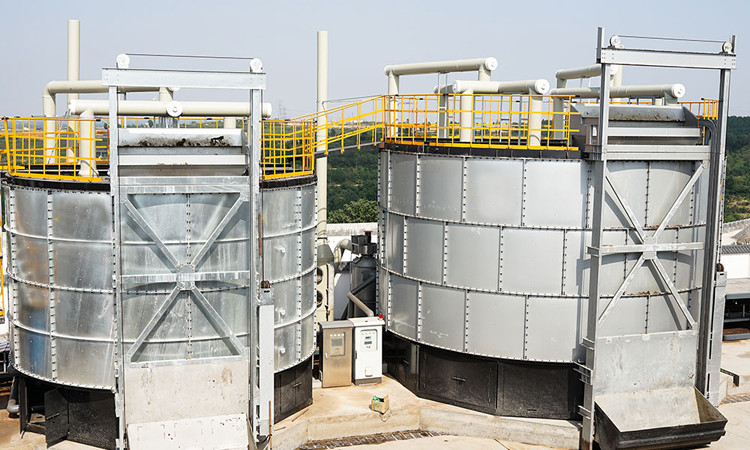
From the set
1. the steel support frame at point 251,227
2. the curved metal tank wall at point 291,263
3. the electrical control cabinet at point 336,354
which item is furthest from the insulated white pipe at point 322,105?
the steel support frame at point 251,227

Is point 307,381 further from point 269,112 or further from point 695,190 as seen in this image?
point 695,190

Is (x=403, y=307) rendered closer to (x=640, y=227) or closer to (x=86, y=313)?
(x=640, y=227)

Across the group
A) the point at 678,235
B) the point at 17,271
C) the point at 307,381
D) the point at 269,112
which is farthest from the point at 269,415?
the point at 678,235

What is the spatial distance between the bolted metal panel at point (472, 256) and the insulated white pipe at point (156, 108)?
5465 millimetres

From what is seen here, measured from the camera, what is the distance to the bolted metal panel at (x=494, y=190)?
16.8 metres

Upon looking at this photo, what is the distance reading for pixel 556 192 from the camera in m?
16.5

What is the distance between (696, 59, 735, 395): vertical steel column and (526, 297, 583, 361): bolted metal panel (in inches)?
113

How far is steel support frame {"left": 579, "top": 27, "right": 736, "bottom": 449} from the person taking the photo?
622 inches

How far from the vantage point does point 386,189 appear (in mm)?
19484

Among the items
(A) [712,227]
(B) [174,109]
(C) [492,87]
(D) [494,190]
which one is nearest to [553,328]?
(D) [494,190]

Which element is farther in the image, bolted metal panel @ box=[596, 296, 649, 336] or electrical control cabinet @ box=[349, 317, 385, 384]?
electrical control cabinet @ box=[349, 317, 385, 384]

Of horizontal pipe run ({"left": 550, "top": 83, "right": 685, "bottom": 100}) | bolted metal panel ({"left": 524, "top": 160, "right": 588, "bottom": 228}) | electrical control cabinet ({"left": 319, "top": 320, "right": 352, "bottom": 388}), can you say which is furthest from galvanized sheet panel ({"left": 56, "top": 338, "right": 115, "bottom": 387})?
horizontal pipe run ({"left": 550, "top": 83, "right": 685, "bottom": 100})

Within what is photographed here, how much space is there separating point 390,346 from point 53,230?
28.0 ft

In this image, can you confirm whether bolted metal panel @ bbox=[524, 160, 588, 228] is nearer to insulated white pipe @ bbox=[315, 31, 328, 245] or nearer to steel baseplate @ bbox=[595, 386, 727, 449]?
steel baseplate @ bbox=[595, 386, 727, 449]
